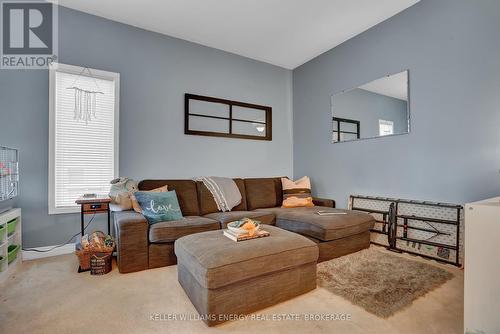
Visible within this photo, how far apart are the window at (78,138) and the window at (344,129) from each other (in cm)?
297

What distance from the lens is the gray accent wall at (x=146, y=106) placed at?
8.57 ft

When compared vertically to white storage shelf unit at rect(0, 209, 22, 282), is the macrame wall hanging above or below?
above

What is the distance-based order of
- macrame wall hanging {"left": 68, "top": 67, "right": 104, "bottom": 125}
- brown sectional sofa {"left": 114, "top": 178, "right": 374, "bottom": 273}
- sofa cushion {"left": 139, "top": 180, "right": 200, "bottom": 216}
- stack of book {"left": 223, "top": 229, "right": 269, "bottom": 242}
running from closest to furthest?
stack of book {"left": 223, "top": 229, "right": 269, "bottom": 242}
brown sectional sofa {"left": 114, "top": 178, "right": 374, "bottom": 273}
macrame wall hanging {"left": 68, "top": 67, "right": 104, "bottom": 125}
sofa cushion {"left": 139, "top": 180, "right": 200, "bottom": 216}

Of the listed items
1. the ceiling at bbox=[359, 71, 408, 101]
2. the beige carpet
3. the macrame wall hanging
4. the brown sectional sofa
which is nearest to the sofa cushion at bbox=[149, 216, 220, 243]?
the brown sectional sofa

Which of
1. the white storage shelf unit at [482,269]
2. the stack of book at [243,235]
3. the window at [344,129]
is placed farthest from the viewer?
the window at [344,129]

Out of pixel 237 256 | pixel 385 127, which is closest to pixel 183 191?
pixel 237 256

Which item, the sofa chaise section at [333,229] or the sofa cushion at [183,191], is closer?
the sofa chaise section at [333,229]

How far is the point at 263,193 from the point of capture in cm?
362

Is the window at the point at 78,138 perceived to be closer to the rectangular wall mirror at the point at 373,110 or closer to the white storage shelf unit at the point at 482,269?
the rectangular wall mirror at the point at 373,110

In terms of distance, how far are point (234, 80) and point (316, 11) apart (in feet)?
4.90

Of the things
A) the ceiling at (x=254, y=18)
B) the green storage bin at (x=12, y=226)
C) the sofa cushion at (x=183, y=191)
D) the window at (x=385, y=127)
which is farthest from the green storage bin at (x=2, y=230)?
the window at (x=385, y=127)

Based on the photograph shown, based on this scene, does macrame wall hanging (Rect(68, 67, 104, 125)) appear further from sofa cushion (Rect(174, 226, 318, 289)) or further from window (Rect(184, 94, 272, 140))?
sofa cushion (Rect(174, 226, 318, 289))

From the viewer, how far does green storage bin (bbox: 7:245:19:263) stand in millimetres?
2250

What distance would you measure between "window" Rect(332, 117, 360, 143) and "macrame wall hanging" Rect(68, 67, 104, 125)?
125 inches
